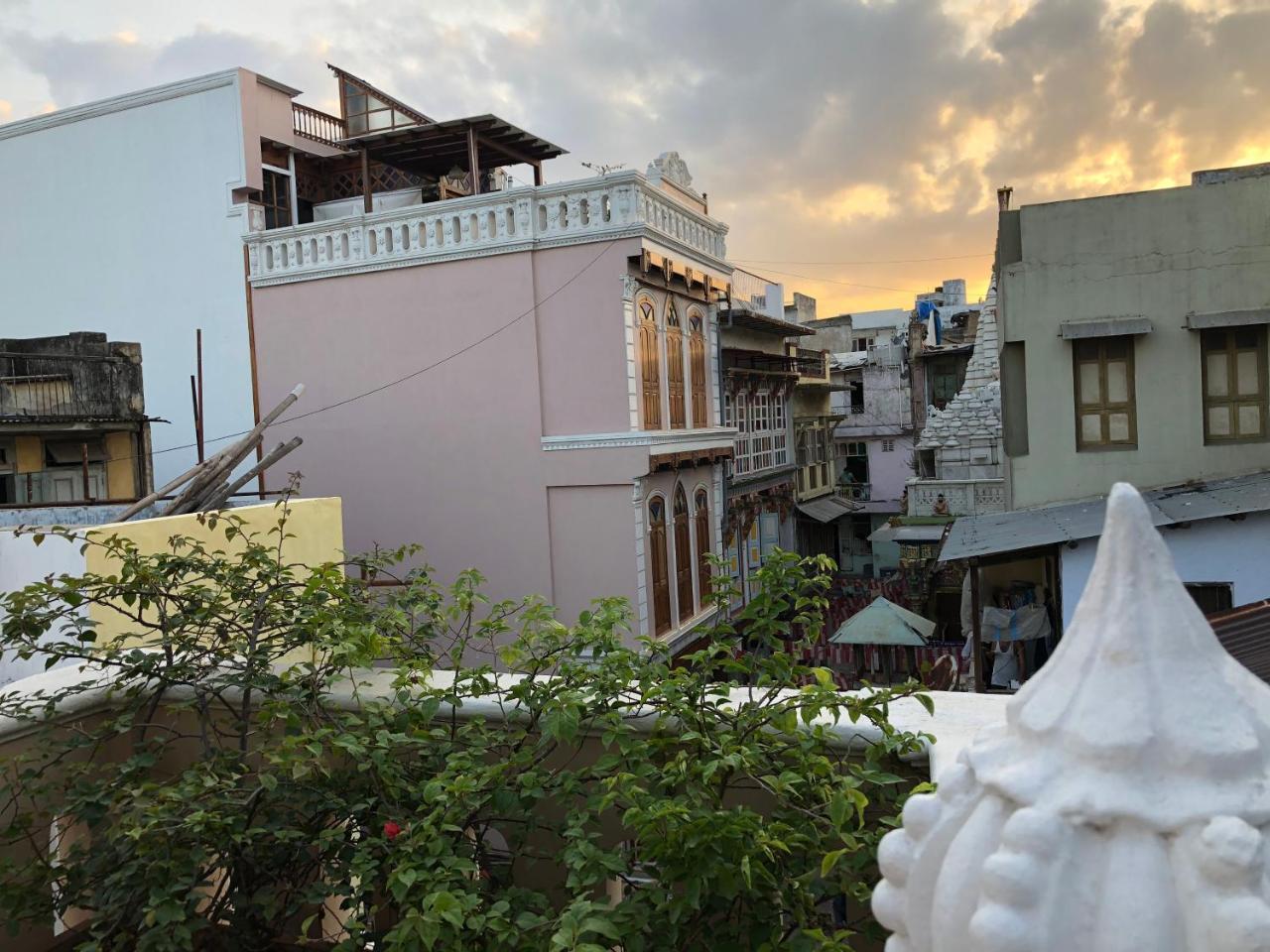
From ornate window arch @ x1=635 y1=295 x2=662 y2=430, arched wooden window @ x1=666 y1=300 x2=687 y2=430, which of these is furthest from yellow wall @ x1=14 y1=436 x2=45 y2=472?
arched wooden window @ x1=666 y1=300 x2=687 y2=430

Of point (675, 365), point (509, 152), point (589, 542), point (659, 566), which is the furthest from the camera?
point (675, 365)

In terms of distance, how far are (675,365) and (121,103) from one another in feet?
36.4

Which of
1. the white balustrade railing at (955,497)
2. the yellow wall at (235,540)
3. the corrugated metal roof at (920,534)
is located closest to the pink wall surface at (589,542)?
the yellow wall at (235,540)

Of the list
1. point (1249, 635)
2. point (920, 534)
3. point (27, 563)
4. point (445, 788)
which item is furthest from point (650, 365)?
point (445, 788)

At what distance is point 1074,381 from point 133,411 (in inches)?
563

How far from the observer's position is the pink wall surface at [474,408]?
14531 mm

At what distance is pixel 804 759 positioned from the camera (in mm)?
2969

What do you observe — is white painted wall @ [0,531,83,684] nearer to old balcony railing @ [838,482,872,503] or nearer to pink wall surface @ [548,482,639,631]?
pink wall surface @ [548,482,639,631]

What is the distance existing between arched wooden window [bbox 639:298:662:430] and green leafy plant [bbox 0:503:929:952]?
10.9 meters

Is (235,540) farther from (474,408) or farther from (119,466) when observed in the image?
(119,466)

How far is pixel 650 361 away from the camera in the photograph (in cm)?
1532

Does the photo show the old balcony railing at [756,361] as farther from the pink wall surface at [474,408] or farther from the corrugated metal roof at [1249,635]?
the corrugated metal roof at [1249,635]

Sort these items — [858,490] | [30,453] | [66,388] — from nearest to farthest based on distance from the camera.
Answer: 1. [66,388]
2. [30,453]
3. [858,490]

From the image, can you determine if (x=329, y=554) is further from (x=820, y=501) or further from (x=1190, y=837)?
(x=820, y=501)
